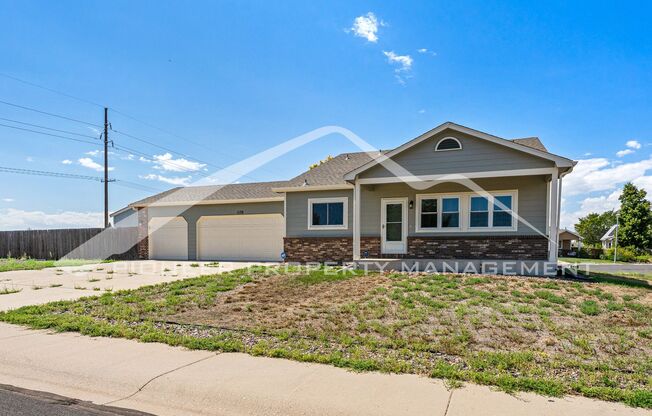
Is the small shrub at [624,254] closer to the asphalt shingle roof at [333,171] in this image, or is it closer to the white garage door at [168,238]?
the asphalt shingle roof at [333,171]

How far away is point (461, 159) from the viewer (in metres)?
12.4

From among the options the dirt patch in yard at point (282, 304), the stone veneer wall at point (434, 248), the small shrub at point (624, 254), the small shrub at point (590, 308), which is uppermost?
the stone veneer wall at point (434, 248)

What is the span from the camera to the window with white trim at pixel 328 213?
1527 cm

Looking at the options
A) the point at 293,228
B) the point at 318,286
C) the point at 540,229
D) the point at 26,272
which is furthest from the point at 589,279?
the point at 26,272

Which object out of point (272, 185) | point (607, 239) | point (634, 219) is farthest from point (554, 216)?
point (607, 239)

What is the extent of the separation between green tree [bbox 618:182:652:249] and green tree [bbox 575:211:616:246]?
18974 mm

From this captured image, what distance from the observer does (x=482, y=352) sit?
4836 mm

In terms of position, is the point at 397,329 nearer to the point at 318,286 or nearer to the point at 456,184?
the point at 318,286

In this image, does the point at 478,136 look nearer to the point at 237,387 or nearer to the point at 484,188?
the point at 484,188

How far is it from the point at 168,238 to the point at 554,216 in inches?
709

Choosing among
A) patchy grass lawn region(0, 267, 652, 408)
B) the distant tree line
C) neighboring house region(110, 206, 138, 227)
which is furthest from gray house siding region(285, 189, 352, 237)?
the distant tree line

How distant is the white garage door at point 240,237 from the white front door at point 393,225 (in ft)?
18.1

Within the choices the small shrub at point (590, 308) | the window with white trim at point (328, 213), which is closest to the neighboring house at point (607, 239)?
the window with white trim at point (328, 213)

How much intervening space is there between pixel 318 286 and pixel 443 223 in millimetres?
6143
